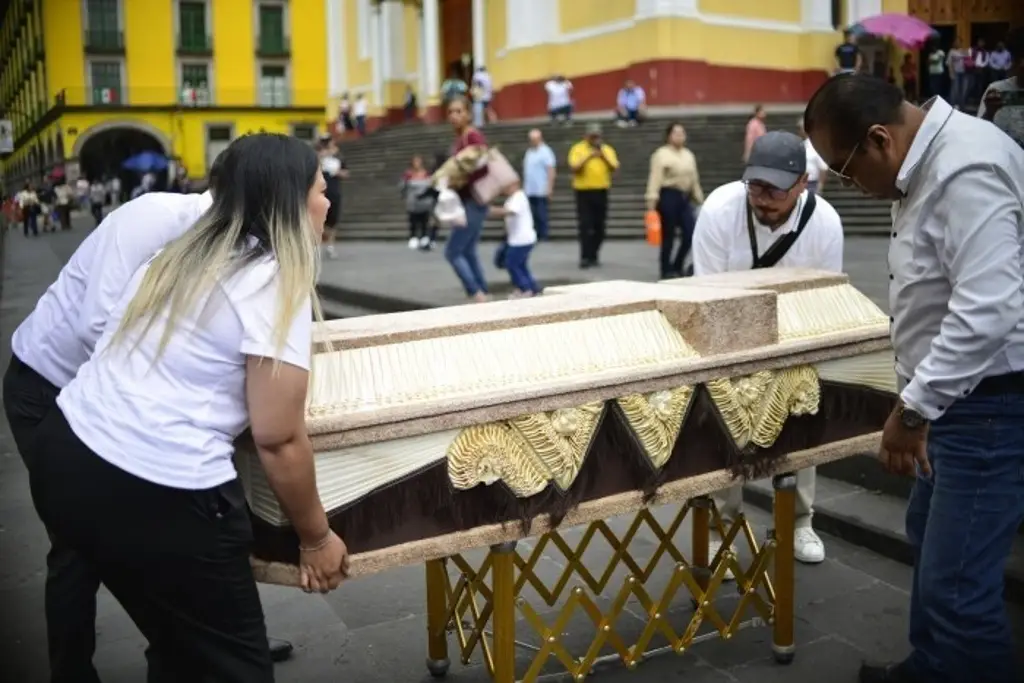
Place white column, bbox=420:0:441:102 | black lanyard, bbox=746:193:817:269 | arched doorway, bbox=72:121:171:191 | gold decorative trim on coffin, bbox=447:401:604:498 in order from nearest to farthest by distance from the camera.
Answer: gold decorative trim on coffin, bbox=447:401:604:498, black lanyard, bbox=746:193:817:269, arched doorway, bbox=72:121:171:191, white column, bbox=420:0:441:102

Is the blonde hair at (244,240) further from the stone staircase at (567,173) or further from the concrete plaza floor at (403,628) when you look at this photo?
the stone staircase at (567,173)

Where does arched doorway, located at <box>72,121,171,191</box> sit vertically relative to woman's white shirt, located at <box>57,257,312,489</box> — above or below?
above

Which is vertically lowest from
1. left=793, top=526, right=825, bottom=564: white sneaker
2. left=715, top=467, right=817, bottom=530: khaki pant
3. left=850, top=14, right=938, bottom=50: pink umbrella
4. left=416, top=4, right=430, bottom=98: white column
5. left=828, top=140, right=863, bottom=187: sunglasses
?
left=793, top=526, right=825, bottom=564: white sneaker

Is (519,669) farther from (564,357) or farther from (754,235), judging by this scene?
(754,235)

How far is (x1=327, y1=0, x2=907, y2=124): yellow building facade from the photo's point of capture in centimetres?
2317

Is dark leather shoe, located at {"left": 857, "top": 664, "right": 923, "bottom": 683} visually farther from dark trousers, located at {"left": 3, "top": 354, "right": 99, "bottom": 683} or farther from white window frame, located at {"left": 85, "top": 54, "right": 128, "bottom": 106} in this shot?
white window frame, located at {"left": 85, "top": 54, "right": 128, "bottom": 106}

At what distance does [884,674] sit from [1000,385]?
112cm

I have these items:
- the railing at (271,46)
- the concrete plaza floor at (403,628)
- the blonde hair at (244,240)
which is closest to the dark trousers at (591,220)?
the railing at (271,46)

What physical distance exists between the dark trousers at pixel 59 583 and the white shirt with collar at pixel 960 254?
2.33 metres

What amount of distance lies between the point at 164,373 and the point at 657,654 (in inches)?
86.3

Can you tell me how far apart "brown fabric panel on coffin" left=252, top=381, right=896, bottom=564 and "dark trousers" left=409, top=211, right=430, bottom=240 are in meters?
14.1

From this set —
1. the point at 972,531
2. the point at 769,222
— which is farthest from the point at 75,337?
the point at 769,222

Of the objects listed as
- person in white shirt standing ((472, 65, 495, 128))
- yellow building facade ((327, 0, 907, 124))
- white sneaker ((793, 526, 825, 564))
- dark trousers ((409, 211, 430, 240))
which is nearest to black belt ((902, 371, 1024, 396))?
white sneaker ((793, 526, 825, 564))

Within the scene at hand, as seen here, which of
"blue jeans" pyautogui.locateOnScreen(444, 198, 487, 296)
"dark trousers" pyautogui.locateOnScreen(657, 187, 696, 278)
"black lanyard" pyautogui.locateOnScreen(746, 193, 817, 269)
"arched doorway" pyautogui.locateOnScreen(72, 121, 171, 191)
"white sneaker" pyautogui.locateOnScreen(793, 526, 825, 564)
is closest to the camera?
"black lanyard" pyautogui.locateOnScreen(746, 193, 817, 269)
